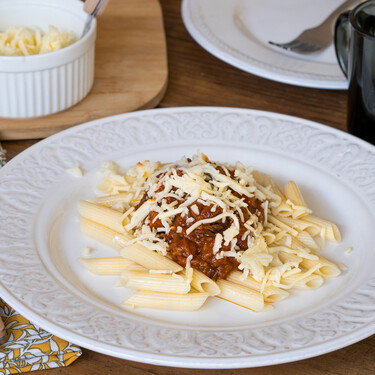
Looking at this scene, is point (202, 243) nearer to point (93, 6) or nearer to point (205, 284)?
point (205, 284)

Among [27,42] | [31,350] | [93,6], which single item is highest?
[93,6]

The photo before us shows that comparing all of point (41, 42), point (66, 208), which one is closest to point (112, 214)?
point (66, 208)

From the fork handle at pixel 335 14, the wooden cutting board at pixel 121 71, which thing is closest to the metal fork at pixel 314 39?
the fork handle at pixel 335 14

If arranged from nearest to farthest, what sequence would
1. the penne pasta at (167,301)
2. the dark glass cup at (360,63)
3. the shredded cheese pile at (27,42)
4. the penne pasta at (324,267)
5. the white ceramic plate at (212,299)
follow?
the white ceramic plate at (212,299), the penne pasta at (167,301), the penne pasta at (324,267), the dark glass cup at (360,63), the shredded cheese pile at (27,42)

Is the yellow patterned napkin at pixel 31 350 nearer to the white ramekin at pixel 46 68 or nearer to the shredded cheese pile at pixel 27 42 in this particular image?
the white ramekin at pixel 46 68

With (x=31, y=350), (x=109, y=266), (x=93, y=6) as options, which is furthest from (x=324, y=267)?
(x=93, y=6)
